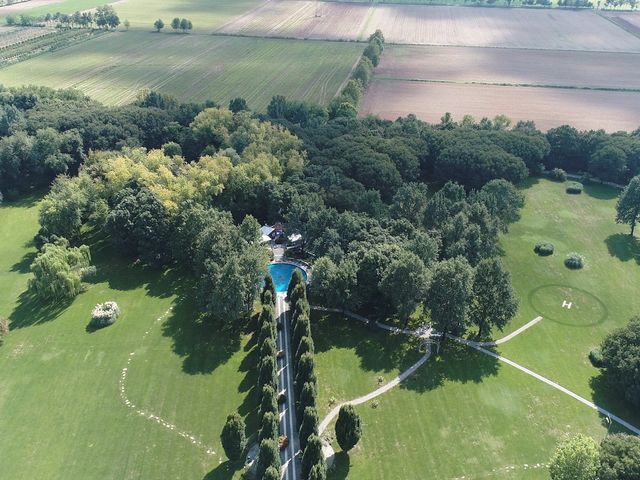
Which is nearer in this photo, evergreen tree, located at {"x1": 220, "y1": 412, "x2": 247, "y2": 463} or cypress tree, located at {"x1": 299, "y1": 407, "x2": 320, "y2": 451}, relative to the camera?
evergreen tree, located at {"x1": 220, "y1": 412, "x2": 247, "y2": 463}

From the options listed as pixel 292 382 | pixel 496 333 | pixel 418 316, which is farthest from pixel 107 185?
pixel 496 333

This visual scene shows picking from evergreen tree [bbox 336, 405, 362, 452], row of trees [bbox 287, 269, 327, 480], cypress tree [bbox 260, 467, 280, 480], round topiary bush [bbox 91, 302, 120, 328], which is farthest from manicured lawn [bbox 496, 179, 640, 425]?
round topiary bush [bbox 91, 302, 120, 328]

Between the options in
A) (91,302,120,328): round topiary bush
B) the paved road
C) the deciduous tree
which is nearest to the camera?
the deciduous tree

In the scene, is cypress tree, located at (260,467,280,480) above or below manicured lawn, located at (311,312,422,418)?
above

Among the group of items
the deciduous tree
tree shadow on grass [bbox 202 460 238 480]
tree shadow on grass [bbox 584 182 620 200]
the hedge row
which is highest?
the hedge row

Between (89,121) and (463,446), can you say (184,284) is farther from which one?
(89,121)

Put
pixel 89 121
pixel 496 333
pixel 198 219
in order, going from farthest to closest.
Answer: pixel 89 121, pixel 198 219, pixel 496 333

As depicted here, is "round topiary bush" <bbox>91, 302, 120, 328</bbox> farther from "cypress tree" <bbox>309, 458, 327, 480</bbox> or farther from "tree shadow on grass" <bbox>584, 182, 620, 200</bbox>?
"tree shadow on grass" <bbox>584, 182, 620, 200</bbox>
